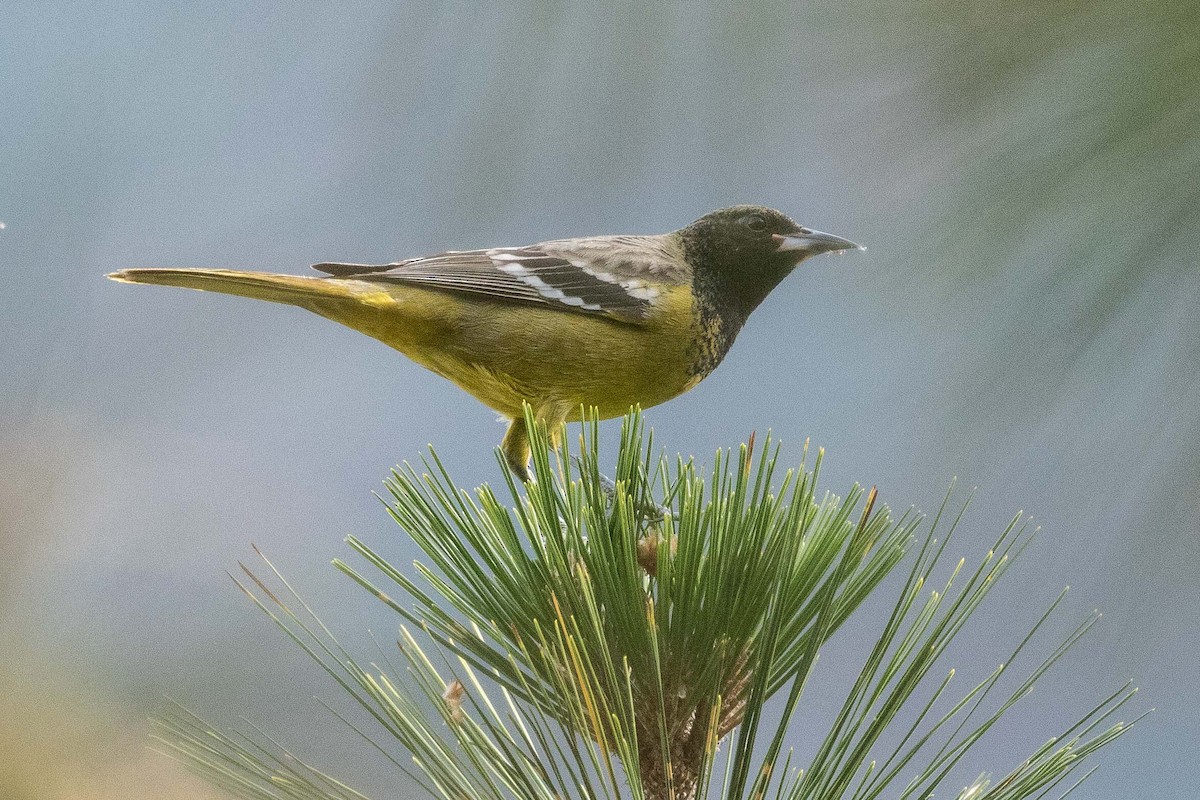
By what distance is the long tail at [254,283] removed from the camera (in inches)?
43.6

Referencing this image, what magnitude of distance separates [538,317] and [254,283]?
13.3 inches

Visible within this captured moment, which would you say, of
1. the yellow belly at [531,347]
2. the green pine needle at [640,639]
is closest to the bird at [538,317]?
the yellow belly at [531,347]

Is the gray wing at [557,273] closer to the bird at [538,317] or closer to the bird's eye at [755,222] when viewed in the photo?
the bird at [538,317]

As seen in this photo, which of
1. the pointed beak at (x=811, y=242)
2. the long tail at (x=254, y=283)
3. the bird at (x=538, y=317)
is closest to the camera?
the long tail at (x=254, y=283)

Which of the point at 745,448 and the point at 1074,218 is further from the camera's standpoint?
the point at 1074,218

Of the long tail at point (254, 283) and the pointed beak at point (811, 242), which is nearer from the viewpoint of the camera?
the long tail at point (254, 283)

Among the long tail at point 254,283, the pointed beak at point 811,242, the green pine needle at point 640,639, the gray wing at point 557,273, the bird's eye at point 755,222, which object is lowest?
the green pine needle at point 640,639

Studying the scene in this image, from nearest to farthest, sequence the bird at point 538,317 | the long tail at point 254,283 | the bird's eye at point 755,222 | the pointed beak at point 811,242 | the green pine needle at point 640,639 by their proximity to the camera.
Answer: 1. the green pine needle at point 640,639
2. the long tail at point 254,283
3. the bird at point 538,317
4. the pointed beak at point 811,242
5. the bird's eye at point 755,222

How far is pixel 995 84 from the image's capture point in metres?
1.00

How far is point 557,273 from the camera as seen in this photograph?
4.54 feet

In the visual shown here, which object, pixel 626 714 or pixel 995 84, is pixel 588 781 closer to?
pixel 626 714

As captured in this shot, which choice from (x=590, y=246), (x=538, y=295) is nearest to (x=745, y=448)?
(x=538, y=295)

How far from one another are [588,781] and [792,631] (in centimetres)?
19

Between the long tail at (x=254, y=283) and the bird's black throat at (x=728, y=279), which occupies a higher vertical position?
the bird's black throat at (x=728, y=279)
